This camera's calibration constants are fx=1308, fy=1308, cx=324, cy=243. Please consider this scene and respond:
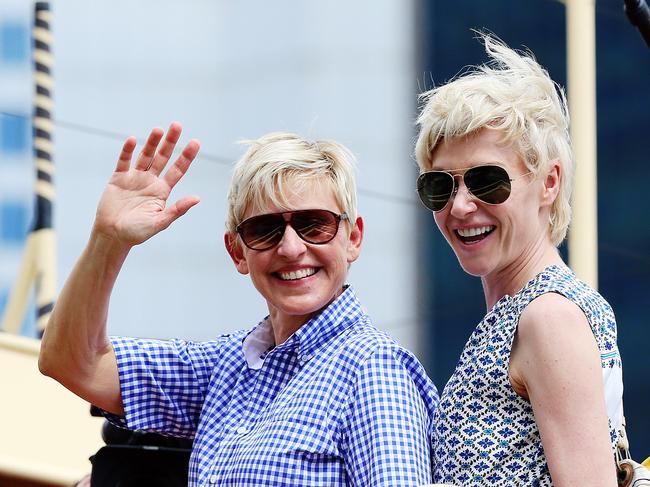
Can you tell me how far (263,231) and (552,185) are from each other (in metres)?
0.43

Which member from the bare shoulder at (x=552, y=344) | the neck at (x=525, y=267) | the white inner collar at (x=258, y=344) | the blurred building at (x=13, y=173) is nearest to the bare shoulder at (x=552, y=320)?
the bare shoulder at (x=552, y=344)

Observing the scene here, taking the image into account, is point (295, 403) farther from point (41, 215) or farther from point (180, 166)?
point (41, 215)

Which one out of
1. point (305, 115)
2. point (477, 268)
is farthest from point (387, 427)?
point (305, 115)

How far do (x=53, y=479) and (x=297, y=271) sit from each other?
1.74 metres

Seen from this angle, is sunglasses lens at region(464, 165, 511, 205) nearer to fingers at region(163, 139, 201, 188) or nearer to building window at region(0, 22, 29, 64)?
fingers at region(163, 139, 201, 188)

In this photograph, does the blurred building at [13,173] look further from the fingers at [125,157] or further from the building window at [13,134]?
the fingers at [125,157]

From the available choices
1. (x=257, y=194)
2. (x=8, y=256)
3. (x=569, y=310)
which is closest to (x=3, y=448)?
(x=8, y=256)

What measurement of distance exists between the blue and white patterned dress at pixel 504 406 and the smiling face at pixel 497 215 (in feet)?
0.22

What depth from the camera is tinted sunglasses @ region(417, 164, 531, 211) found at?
1771 mm

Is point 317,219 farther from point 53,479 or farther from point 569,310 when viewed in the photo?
point 53,479

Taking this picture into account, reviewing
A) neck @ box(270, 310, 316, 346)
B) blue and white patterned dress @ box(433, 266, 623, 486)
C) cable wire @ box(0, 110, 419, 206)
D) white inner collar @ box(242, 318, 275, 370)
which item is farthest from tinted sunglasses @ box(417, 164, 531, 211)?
cable wire @ box(0, 110, 419, 206)

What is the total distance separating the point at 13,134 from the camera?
485 cm

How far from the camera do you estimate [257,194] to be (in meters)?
1.94

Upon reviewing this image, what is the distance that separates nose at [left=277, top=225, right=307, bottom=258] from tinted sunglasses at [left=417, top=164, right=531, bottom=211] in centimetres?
19
